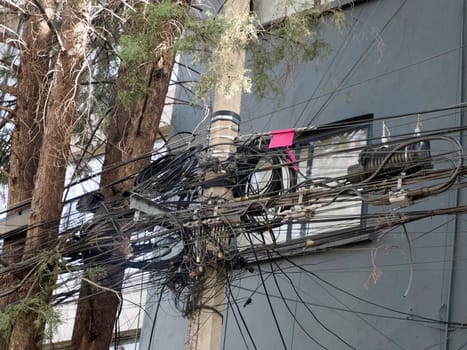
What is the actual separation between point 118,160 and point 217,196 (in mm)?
3069

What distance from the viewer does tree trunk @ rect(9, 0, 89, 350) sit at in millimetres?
12000

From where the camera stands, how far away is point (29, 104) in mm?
13562

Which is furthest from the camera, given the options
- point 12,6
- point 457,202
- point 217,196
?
point 12,6

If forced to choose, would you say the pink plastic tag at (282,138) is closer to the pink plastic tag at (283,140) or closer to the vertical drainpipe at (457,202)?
the pink plastic tag at (283,140)

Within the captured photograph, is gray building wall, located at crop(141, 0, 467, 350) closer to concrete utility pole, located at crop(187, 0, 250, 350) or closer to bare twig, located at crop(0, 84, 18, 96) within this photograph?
concrete utility pole, located at crop(187, 0, 250, 350)

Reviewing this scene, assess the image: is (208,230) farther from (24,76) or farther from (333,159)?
(24,76)

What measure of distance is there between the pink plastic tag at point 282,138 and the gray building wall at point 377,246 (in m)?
1.46

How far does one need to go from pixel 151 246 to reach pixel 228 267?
1.58 m

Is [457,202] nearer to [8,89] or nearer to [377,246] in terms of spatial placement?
[377,246]

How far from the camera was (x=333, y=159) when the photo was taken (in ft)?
44.4

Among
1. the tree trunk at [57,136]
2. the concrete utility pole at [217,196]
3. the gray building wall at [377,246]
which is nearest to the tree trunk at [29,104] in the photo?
the tree trunk at [57,136]

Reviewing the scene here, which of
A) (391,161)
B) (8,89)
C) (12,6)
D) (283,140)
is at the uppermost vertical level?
(12,6)

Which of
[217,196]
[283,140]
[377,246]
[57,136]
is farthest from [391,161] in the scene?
[57,136]

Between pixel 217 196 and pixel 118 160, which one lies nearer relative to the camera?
pixel 217 196
